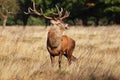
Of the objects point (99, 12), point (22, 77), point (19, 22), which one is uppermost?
point (22, 77)

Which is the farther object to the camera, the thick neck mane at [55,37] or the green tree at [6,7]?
the green tree at [6,7]

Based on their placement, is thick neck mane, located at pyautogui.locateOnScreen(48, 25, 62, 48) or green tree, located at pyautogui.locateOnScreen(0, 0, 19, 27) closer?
thick neck mane, located at pyautogui.locateOnScreen(48, 25, 62, 48)

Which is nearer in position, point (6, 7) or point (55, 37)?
point (55, 37)

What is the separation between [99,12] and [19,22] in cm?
4014

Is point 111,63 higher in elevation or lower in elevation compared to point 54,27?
lower

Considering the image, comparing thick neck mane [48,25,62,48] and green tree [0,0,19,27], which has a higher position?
thick neck mane [48,25,62,48]

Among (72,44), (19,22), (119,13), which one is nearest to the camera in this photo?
(72,44)

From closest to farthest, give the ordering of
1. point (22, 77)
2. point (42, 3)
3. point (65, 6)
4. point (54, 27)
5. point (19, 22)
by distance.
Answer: point (22, 77), point (54, 27), point (65, 6), point (42, 3), point (19, 22)

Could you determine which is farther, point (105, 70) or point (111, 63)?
point (111, 63)

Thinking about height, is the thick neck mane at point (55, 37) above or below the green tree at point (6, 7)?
above

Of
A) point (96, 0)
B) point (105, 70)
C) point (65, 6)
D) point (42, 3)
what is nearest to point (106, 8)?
point (96, 0)

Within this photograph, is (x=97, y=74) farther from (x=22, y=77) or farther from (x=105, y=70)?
(x=22, y=77)

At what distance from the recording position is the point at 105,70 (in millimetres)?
8477

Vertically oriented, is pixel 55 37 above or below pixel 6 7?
above
